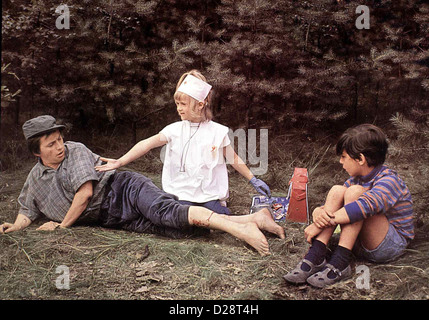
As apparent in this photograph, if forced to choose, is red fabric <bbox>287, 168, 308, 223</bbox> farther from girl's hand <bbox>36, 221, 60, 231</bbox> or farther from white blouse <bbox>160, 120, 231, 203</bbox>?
girl's hand <bbox>36, 221, 60, 231</bbox>

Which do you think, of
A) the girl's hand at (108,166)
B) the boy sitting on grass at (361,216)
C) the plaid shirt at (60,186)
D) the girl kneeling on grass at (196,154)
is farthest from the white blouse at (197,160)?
the boy sitting on grass at (361,216)

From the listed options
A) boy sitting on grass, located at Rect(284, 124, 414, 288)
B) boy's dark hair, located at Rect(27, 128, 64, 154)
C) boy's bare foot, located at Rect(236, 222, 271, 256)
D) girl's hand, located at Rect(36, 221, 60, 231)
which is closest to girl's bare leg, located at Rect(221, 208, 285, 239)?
boy's bare foot, located at Rect(236, 222, 271, 256)

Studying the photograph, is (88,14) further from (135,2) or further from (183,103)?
(183,103)

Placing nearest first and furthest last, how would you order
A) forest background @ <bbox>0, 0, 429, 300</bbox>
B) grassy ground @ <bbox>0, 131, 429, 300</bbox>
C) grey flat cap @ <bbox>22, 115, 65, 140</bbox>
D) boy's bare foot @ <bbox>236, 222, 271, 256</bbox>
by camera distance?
1. grassy ground @ <bbox>0, 131, 429, 300</bbox>
2. boy's bare foot @ <bbox>236, 222, 271, 256</bbox>
3. grey flat cap @ <bbox>22, 115, 65, 140</bbox>
4. forest background @ <bbox>0, 0, 429, 300</bbox>

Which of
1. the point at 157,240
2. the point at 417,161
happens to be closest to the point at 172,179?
the point at 157,240

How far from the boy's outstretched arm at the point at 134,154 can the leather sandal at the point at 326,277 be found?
1.56 meters

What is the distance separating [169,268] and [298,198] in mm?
1189

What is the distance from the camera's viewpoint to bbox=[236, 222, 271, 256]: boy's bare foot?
8.96 ft

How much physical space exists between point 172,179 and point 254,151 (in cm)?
149

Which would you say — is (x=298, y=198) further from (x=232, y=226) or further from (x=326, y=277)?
(x=326, y=277)

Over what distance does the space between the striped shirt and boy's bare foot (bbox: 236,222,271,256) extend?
24.8 inches

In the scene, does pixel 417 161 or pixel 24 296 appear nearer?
pixel 24 296

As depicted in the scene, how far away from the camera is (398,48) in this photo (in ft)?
13.7
